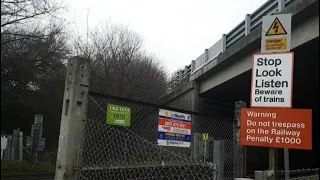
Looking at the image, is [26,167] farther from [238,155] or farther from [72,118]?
[72,118]

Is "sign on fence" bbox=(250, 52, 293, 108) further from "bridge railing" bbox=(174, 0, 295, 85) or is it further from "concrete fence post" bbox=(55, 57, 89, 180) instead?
"bridge railing" bbox=(174, 0, 295, 85)

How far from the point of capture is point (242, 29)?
1719 centimetres

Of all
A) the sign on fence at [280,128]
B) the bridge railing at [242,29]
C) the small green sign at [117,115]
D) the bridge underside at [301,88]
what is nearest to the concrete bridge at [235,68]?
the bridge underside at [301,88]

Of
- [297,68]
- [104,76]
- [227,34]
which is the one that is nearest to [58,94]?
[104,76]

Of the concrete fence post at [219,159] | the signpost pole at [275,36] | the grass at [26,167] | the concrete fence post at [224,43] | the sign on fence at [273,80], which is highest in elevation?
the concrete fence post at [224,43]

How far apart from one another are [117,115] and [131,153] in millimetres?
1111

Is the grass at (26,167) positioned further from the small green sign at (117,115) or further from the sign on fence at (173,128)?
the small green sign at (117,115)

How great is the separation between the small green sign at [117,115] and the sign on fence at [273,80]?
1548 millimetres

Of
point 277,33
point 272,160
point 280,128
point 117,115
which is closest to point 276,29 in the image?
point 277,33

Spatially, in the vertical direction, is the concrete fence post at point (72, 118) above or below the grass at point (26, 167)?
above

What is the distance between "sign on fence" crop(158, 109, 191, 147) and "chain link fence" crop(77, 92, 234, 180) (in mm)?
176

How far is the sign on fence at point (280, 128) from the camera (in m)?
4.42

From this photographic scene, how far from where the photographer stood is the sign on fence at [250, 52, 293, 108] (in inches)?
177

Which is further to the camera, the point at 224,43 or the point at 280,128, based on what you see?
the point at 224,43
